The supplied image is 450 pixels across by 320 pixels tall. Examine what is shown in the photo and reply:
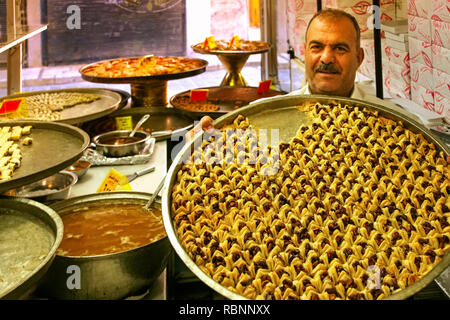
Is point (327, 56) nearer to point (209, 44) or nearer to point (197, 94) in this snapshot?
point (197, 94)

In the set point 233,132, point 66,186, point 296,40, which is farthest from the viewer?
point 296,40

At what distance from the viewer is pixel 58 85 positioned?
6.57 meters

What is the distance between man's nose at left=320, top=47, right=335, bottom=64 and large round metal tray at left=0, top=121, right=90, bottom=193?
40.4 inches

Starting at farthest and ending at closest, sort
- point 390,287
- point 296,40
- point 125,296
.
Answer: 1. point 296,40
2. point 125,296
3. point 390,287

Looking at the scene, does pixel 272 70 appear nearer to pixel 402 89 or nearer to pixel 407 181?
pixel 402 89

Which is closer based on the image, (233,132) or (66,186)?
(233,132)

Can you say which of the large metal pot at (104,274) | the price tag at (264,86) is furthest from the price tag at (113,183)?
the price tag at (264,86)

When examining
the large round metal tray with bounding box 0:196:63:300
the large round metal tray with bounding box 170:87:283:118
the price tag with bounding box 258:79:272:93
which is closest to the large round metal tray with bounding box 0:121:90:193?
the large round metal tray with bounding box 0:196:63:300

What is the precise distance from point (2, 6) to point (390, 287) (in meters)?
3.04

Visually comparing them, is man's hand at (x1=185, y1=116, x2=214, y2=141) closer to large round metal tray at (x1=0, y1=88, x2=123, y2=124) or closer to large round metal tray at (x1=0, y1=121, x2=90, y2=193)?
large round metal tray at (x1=0, y1=121, x2=90, y2=193)

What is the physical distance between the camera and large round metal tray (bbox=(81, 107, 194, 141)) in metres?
3.03

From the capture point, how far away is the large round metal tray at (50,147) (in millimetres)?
1678

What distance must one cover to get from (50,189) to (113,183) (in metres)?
0.28

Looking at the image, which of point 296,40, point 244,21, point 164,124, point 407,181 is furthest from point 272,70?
point 407,181
